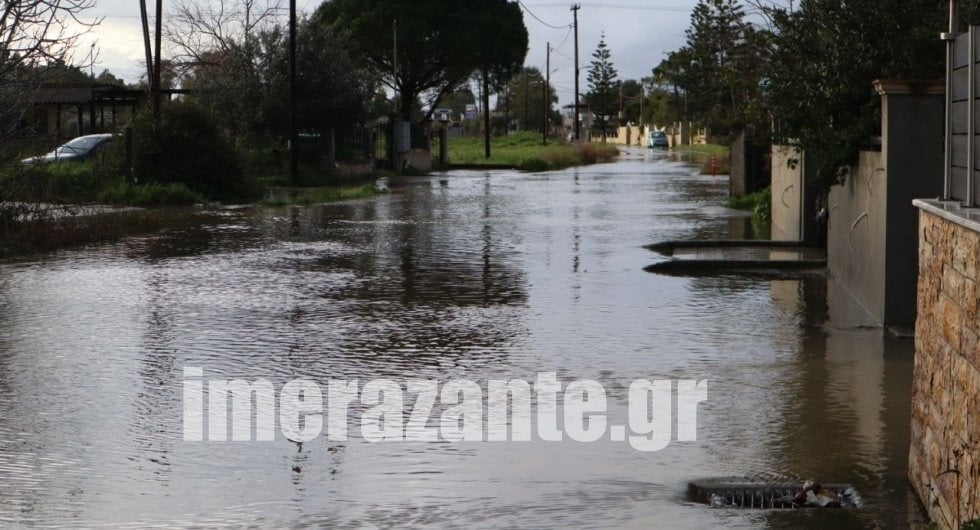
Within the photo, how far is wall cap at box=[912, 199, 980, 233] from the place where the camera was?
5109 mm

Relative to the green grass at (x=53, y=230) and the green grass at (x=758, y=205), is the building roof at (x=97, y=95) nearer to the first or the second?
the green grass at (x=53, y=230)

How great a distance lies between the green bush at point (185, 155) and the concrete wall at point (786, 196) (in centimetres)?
1468

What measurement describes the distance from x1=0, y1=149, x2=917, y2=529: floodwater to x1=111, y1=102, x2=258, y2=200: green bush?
40.4 ft

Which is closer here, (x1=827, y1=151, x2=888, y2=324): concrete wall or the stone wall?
the stone wall

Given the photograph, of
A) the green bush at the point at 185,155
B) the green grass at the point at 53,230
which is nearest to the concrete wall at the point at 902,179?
the green grass at the point at 53,230

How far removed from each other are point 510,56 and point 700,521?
58.9m

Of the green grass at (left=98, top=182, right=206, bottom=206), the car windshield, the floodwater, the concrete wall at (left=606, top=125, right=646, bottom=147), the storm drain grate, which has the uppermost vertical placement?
the concrete wall at (left=606, top=125, right=646, bottom=147)

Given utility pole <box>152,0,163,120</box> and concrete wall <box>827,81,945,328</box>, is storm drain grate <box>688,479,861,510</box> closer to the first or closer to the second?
concrete wall <box>827,81,945,328</box>

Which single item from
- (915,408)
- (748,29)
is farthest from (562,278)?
(915,408)

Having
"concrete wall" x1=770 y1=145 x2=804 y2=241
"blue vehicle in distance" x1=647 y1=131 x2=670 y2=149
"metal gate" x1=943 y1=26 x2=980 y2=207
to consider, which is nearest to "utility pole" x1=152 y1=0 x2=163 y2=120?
"concrete wall" x1=770 y1=145 x2=804 y2=241

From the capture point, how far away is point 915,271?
1098cm

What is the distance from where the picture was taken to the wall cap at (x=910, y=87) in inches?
420

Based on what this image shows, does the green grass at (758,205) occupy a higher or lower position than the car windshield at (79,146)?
lower

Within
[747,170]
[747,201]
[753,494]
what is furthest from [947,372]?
[747,170]
